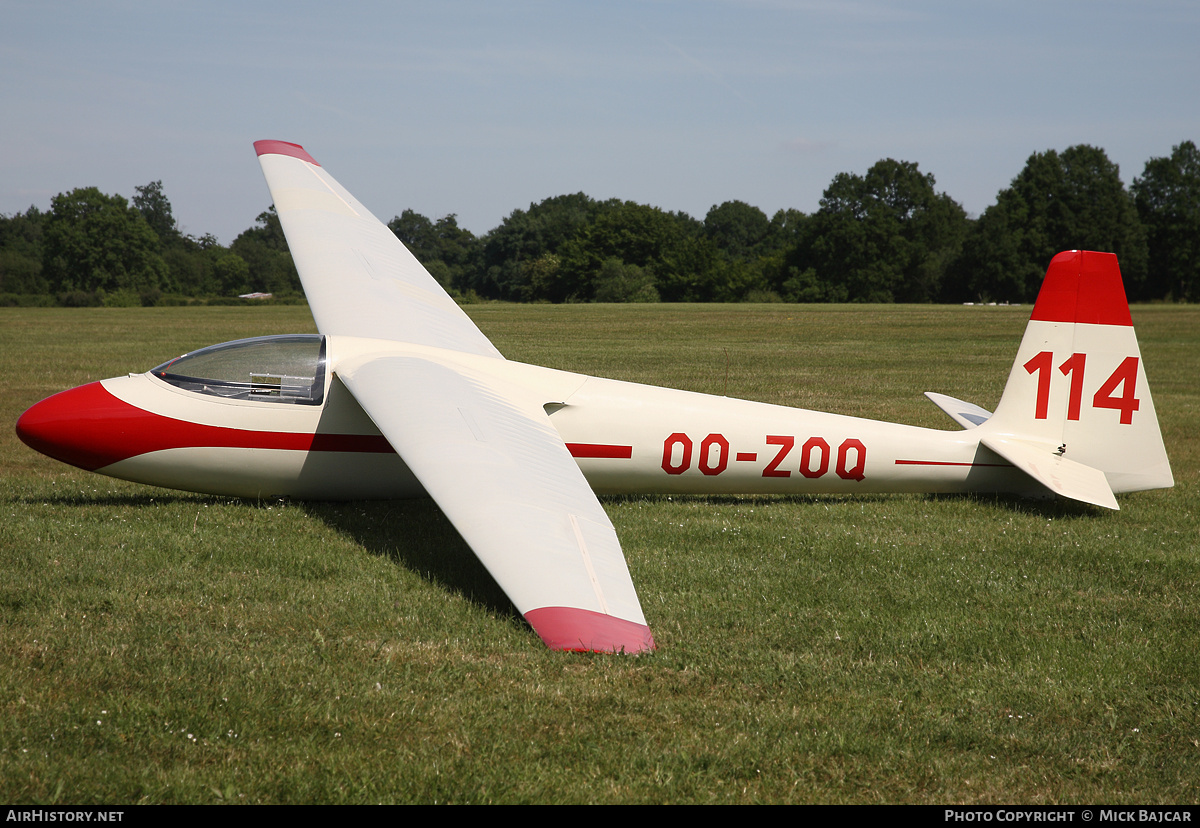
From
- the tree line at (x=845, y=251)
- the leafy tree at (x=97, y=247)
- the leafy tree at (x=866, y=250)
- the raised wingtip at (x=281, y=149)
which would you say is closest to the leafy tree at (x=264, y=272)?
the tree line at (x=845, y=251)

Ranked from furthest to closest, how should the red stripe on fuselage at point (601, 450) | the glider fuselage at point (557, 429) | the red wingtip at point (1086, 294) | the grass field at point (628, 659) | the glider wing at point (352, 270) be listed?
the glider wing at point (352, 270) < the red wingtip at point (1086, 294) < the red stripe on fuselage at point (601, 450) < the glider fuselage at point (557, 429) < the grass field at point (628, 659)

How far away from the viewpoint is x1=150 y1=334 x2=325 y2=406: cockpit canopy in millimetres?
8125

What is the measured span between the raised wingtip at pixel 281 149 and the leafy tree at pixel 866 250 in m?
81.5

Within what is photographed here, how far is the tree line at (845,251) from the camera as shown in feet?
290

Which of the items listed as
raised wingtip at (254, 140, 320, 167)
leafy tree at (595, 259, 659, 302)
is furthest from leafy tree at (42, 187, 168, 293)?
raised wingtip at (254, 140, 320, 167)

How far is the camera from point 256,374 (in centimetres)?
818

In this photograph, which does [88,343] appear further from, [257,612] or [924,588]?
[924,588]

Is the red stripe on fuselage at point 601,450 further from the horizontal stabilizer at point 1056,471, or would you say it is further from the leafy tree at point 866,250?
the leafy tree at point 866,250

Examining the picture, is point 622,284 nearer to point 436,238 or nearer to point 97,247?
point 97,247

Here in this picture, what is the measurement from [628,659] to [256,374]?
15.8 ft

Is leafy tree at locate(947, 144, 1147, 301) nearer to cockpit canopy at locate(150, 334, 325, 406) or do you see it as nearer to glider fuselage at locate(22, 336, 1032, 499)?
glider fuselage at locate(22, 336, 1032, 499)

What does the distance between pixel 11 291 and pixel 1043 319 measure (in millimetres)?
94888

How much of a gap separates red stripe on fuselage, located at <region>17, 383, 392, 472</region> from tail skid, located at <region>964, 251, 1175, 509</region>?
678cm

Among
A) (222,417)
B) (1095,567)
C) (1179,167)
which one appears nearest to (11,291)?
(222,417)
